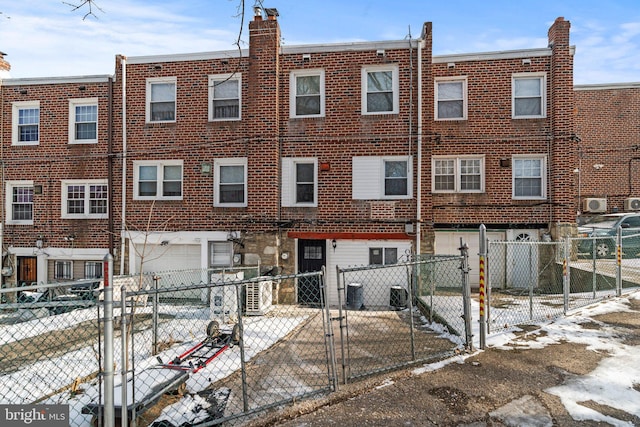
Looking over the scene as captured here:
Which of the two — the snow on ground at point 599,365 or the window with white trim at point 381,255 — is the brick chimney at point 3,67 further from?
the snow on ground at point 599,365

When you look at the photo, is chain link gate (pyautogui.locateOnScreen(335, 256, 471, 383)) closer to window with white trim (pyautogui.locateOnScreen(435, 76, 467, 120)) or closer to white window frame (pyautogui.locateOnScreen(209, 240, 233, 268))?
white window frame (pyautogui.locateOnScreen(209, 240, 233, 268))

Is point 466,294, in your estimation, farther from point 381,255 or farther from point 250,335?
point 381,255

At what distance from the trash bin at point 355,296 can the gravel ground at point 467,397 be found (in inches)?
273

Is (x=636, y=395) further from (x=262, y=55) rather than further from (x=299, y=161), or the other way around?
(x=262, y=55)

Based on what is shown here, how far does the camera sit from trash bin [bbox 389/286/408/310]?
12.8 meters

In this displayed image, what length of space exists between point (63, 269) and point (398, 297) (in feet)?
40.3

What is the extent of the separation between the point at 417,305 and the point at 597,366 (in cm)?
614

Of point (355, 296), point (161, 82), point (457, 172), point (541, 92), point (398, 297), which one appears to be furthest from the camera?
point (161, 82)

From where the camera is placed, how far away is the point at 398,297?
42.6 ft

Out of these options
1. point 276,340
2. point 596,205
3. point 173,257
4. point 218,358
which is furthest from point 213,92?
point 596,205

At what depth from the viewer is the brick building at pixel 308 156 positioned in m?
14.2

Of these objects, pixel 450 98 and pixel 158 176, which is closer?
pixel 450 98

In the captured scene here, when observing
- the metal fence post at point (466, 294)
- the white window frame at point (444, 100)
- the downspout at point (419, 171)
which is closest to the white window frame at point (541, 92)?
the white window frame at point (444, 100)

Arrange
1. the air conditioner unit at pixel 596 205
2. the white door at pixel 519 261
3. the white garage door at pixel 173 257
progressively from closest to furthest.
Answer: the white door at pixel 519 261 < the white garage door at pixel 173 257 < the air conditioner unit at pixel 596 205
